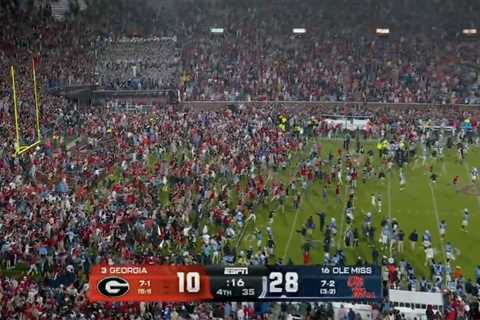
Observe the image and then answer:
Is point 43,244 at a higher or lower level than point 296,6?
lower

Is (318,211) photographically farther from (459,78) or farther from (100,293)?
(459,78)

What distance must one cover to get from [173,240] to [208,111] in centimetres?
1835

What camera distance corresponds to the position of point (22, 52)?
1425 inches

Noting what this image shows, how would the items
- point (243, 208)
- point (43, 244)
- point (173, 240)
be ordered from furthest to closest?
point (243, 208) < point (173, 240) < point (43, 244)

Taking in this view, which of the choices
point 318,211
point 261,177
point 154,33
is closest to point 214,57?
point 154,33

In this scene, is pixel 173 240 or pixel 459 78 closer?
pixel 173 240

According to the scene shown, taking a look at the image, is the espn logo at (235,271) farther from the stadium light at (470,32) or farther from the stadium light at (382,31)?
the stadium light at (470,32)

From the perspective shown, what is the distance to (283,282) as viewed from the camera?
11477mm

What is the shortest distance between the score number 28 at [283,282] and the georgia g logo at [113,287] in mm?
2237

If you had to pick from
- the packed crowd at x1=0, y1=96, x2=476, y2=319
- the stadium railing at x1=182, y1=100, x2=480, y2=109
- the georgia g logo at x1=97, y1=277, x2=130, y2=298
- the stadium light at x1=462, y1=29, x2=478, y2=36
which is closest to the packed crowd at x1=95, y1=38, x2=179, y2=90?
the stadium railing at x1=182, y1=100, x2=480, y2=109

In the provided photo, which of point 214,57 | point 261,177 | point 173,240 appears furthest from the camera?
point 214,57

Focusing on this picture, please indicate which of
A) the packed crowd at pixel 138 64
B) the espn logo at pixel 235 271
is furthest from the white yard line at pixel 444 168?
the espn logo at pixel 235 271
